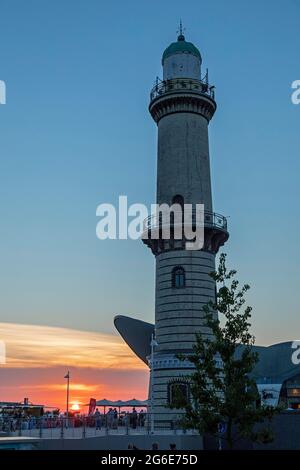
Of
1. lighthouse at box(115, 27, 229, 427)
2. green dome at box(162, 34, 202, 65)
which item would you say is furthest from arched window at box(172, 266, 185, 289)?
green dome at box(162, 34, 202, 65)

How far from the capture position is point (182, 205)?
141ft

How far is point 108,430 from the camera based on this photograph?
32.1m

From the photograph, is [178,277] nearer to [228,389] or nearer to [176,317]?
[176,317]

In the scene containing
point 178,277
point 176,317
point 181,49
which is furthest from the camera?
point 181,49

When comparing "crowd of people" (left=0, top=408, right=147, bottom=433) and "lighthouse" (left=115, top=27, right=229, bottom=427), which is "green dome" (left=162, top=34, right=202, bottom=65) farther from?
"crowd of people" (left=0, top=408, right=147, bottom=433)

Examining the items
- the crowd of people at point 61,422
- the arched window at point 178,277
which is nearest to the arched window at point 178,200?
the arched window at point 178,277

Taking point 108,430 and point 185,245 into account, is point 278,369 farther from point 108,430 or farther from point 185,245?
point 108,430

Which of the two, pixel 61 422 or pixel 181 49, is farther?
pixel 181 49

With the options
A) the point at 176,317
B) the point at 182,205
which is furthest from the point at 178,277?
the point at 182,205

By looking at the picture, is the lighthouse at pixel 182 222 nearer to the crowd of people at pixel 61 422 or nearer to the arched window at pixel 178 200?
the arched window at pixel 178 200

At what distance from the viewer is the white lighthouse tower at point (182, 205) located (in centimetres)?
4056

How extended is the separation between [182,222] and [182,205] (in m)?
1.37

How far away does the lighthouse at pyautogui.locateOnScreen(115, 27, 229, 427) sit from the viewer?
133 feet

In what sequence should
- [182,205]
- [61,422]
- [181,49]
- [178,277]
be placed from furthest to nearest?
[181,49] → [182,205] → [178,277] → [61,422]
